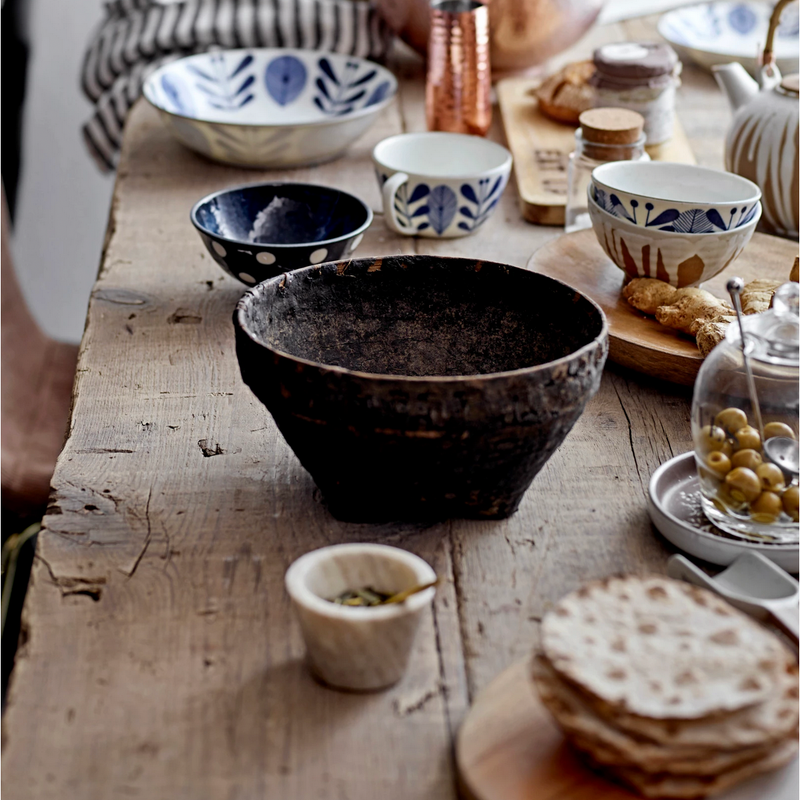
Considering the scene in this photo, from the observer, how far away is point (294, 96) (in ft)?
4.86

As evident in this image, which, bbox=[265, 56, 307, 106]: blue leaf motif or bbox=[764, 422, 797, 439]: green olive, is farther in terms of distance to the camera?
bbox=[265, 56, 307, 106]: blue leaf motif

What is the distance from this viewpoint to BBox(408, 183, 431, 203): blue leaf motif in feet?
3.56

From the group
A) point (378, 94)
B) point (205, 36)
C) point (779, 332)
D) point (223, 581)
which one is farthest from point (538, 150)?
point (223, 581)

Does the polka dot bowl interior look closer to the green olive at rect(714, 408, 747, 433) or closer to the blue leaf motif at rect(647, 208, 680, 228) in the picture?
the blue leaf motif at rect(647, 208, 680, 228)

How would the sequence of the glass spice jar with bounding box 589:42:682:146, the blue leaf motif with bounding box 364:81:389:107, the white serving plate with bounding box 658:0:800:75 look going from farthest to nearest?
1. the white serving plate with bounding box 658:0:800:75
2. the blue leaf motif with bounding box 364:81:389:107
3. the glass spice jar with bounding box 589:42:682:146

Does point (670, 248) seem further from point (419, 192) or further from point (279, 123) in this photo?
point (279, 123)

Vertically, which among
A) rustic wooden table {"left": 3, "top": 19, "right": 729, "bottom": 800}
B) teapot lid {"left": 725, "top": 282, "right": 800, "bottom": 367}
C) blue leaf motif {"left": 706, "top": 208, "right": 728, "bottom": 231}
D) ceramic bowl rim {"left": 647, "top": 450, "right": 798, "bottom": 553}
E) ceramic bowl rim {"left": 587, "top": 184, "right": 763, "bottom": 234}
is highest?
teapot lid {"left": 725, "top": 282, "right": 800, "bottom": 367}

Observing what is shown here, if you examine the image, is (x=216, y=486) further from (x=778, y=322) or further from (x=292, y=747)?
(x=778, y=322)

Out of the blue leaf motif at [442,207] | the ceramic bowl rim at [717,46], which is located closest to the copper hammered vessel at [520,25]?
the ceramic bowl rim at [717,46]

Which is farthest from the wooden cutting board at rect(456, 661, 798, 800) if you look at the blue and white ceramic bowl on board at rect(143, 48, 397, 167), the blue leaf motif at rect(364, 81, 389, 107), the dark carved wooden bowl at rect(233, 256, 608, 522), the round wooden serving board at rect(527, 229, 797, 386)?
the blue leaf motif at rect(364, 81, 389, 107)

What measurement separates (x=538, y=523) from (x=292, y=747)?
0.82 ft

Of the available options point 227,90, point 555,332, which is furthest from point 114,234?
point 555,332

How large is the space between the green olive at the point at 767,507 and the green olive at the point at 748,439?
31mm

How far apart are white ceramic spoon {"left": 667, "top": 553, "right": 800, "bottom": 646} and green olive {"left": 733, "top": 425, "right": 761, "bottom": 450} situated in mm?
69
